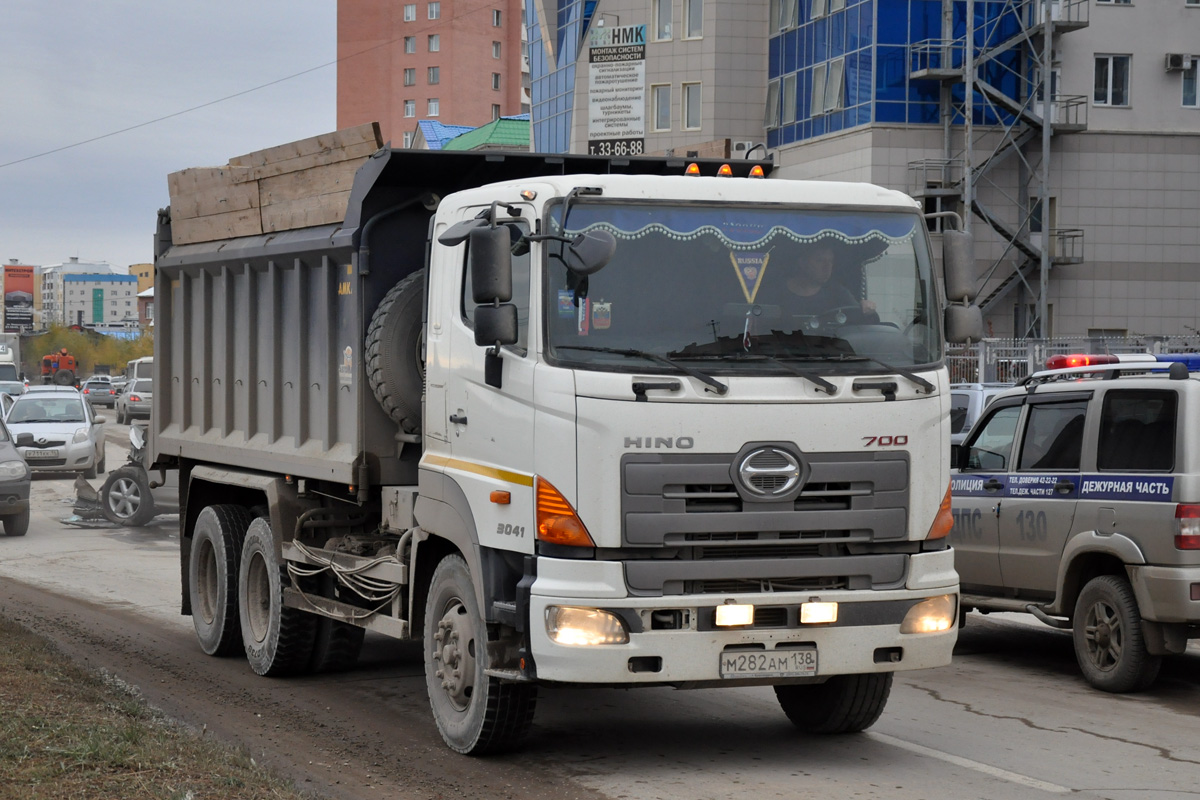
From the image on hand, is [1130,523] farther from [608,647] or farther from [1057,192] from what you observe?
[1057,192]

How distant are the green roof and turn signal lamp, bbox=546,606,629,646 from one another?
56.7 meters

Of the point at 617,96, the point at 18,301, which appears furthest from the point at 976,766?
the point at 18,301

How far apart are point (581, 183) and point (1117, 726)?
14.5 ft

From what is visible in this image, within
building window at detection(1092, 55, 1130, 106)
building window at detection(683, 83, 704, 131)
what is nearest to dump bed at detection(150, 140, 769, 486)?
building window at detection(1092, 55, 1130, 106)

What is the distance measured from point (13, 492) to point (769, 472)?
16.2 meters

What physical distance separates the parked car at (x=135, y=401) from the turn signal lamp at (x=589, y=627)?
42578mm

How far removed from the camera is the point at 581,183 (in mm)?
6992

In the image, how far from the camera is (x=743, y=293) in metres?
6.98

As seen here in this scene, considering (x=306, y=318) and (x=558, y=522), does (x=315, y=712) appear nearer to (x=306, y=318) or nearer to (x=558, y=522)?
(x=306, y=318)

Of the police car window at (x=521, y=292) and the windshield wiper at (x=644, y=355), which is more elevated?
the police car window at (x=521, y=292)

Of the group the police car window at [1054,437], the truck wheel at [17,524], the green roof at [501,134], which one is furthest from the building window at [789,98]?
the police car window at [1054,437]

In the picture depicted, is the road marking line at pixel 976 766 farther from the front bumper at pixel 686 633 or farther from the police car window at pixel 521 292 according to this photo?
the police car window at pixel 521 292

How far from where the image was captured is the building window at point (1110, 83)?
146 feet

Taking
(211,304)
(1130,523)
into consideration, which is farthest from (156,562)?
(1130,523)
